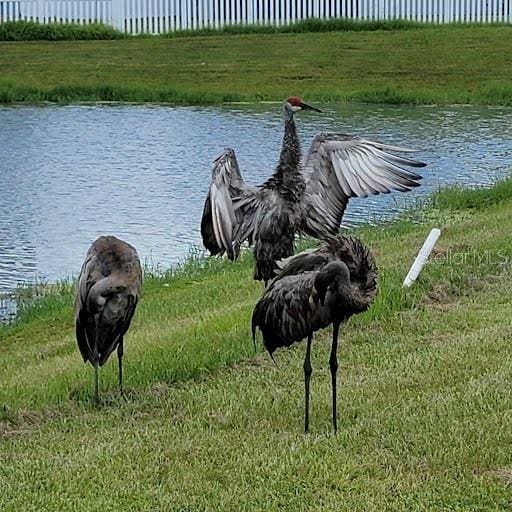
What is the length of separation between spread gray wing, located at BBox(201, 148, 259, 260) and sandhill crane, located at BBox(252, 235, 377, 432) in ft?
4.21

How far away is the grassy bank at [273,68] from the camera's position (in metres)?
22.4

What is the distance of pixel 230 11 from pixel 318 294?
74.2 feet

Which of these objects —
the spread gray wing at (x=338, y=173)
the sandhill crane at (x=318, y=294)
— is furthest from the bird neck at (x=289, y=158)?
the sandhill crane at (x=318, y=294)

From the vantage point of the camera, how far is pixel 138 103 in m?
22.4

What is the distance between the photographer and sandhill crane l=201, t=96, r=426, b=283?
7.59m

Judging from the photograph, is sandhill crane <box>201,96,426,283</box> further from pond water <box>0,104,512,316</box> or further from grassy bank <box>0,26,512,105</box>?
grassy bank <box>0,26,512,105</box>

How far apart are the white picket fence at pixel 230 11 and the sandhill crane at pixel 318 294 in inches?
863

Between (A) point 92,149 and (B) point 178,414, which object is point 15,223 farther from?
(B) point 178,414

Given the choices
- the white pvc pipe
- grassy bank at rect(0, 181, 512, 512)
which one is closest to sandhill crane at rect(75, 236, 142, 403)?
grassy bank at rect(0, 181, 512, 512)

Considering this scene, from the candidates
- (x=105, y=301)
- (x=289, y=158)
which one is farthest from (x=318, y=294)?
(x=289, y=158)

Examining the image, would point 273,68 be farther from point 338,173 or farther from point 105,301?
point 105,301

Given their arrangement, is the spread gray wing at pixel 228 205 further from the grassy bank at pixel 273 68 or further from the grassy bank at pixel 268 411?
the grassy bank at pixel 273 68

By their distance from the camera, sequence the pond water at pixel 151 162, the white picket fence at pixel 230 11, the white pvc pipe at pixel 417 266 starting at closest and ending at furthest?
the white pvc pipe at pixel 417 266 → the pond water at pixel 151 162 → the white picket fence at pixel 230 11

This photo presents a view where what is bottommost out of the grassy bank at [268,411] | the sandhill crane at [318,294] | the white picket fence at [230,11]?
the grassy bank at [268,411]
